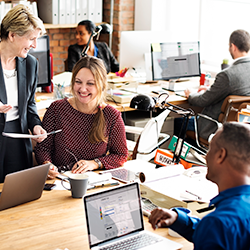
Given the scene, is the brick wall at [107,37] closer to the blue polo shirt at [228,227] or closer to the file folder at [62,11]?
the file folder at [62,11]

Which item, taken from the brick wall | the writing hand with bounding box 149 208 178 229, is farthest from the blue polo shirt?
the brick wall

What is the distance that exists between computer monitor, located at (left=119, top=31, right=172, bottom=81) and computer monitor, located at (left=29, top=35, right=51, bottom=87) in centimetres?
97

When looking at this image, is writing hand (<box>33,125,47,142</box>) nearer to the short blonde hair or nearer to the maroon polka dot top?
the maroon polka dot top

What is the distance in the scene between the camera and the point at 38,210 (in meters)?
1.75

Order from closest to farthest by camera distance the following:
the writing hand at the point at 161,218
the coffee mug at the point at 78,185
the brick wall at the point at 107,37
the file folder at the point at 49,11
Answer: the writing hand at the point at 161,218, the coffee mug at the point at 78,185, the file folder at the point at 49,11, the brick wall at the point at 107,37

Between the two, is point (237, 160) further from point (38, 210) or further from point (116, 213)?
point (38, 210)

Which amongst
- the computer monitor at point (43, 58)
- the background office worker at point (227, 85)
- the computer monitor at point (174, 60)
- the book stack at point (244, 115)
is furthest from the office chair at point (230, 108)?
the computer monitor at point (43, 58)

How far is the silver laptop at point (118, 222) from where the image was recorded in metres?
1.45

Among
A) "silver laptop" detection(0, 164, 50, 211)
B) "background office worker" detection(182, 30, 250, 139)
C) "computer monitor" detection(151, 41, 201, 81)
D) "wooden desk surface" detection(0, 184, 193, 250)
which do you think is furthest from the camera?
"computer monitor" detection(151, 41, 201, 81)

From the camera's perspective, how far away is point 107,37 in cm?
578

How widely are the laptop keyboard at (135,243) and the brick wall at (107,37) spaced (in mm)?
4416

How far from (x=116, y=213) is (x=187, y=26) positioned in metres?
4.40

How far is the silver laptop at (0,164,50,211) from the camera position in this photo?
66.5 inches

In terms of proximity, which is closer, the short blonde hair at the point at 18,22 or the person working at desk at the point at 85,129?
the short blonde hair at the point at 18,22
